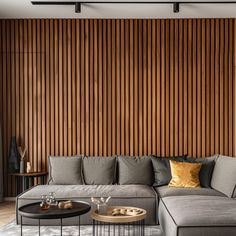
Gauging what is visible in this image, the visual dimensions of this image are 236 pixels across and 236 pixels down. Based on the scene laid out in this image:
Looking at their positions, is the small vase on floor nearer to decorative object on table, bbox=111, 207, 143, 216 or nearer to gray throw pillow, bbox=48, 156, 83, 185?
gray throw pillow, bbox=48, 156, 83, 185

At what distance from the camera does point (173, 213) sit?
507 cm

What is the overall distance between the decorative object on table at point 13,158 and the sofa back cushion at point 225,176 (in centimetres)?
328

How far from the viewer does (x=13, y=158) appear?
7.74 m

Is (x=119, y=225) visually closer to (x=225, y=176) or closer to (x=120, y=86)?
(x=225, y=176)

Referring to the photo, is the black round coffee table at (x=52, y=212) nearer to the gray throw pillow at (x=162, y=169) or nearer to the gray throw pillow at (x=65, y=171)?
the gray throw pillow at (x=65, y=171)

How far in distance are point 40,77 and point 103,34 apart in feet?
4.35

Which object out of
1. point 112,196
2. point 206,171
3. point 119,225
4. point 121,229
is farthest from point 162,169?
point 119,225

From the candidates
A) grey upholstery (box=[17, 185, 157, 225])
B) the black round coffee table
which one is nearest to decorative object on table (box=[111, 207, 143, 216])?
the black round coffee table

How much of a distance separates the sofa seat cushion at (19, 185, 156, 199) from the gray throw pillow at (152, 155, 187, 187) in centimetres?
33

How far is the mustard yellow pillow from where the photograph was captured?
22.2 ft

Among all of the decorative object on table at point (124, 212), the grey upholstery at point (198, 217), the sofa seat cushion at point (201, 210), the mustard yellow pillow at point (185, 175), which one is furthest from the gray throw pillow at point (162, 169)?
the decorative object on table at point (124, 212)

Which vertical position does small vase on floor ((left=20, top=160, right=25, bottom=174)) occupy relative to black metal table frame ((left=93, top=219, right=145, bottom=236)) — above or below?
above

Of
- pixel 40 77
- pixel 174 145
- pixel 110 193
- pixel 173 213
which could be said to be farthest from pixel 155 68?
pixel 173 213

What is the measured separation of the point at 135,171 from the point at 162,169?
16.7 inches
